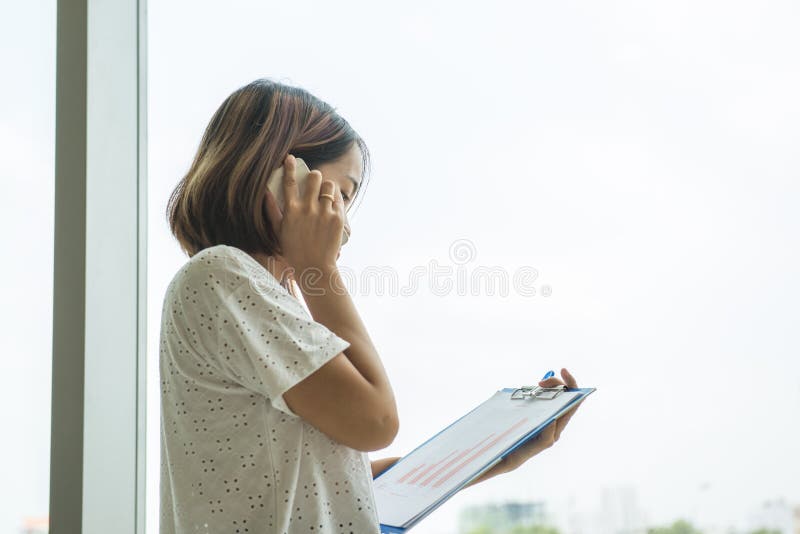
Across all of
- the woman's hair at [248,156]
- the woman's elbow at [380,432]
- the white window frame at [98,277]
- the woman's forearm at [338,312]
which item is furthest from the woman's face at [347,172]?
the white window frame at [98,277]

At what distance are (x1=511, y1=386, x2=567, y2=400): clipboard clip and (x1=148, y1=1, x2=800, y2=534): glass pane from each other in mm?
139

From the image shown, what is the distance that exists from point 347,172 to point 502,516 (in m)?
0.56

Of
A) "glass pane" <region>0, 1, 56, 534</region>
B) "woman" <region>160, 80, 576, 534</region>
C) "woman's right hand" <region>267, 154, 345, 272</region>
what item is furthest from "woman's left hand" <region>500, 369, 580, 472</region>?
"glass pane" <region>0, 1, 56, 534</region>

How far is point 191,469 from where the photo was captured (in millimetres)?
635

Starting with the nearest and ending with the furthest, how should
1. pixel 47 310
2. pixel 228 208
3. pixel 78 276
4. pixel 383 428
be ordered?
1. pixel 383 428
2. pixel 228 208
3. pixel 78 276
4. pixel 47 310

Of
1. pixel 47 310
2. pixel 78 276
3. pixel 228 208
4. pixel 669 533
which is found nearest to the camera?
pixel 228 208

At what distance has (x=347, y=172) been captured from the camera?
0.81m

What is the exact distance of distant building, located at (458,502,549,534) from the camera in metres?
0.97

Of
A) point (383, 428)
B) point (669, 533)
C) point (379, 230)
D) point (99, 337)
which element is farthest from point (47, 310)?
point (669, 533)

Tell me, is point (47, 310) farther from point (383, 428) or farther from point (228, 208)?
point (383, 428)

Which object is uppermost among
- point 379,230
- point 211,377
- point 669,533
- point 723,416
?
point 379,230

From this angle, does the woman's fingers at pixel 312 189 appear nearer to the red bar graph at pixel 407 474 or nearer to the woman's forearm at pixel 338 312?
the woman's forearm at pixel 338 312

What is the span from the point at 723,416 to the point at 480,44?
2.17 feet

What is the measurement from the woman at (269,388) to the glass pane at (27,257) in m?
0.57
